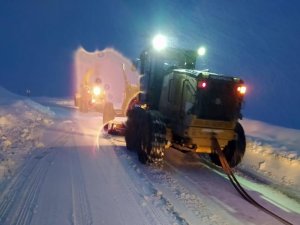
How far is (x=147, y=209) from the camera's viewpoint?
6.24 m

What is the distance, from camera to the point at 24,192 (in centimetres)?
661

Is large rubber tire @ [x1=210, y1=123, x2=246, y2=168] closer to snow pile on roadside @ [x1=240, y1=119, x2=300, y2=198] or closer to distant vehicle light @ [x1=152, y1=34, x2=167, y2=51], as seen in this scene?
snow pile on roadside @ [x1=240, y1=119, x2=300, y2=198]

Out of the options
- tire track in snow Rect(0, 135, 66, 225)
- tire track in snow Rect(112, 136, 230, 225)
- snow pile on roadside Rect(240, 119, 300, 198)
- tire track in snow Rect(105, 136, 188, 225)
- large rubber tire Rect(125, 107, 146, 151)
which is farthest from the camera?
large rubber tire Rect(125, 107, 146, 151)

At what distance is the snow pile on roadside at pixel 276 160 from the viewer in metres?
9.33

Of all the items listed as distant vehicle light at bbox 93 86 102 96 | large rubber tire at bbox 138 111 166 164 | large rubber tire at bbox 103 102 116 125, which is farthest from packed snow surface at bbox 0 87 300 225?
distant vehicle light at bbox 93 86 102 96

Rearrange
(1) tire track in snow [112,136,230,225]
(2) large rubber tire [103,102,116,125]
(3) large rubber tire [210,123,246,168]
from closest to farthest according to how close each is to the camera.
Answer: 1. (1) tire track in snow [112,136,230,225]
2. (3) large rubber tire [210,123,246,168]
3. (2) large rubber tire [103,102,116,125]

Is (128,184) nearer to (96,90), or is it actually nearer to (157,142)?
(157,142)

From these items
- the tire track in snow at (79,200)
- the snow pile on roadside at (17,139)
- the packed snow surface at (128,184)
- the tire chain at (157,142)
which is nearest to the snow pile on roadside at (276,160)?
the packed snow surface at (128,184)

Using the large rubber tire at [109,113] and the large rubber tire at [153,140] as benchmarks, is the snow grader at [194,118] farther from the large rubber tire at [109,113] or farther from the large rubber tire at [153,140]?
the large rubber tire at [109,113]

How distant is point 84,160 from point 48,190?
2.62 m

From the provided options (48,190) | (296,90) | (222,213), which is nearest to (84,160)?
(48,190)

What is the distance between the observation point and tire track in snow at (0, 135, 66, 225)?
555 centimetres

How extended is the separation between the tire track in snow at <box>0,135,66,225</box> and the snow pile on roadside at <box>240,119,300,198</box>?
18.5ft

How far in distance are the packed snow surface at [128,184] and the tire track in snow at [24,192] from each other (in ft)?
0.05
